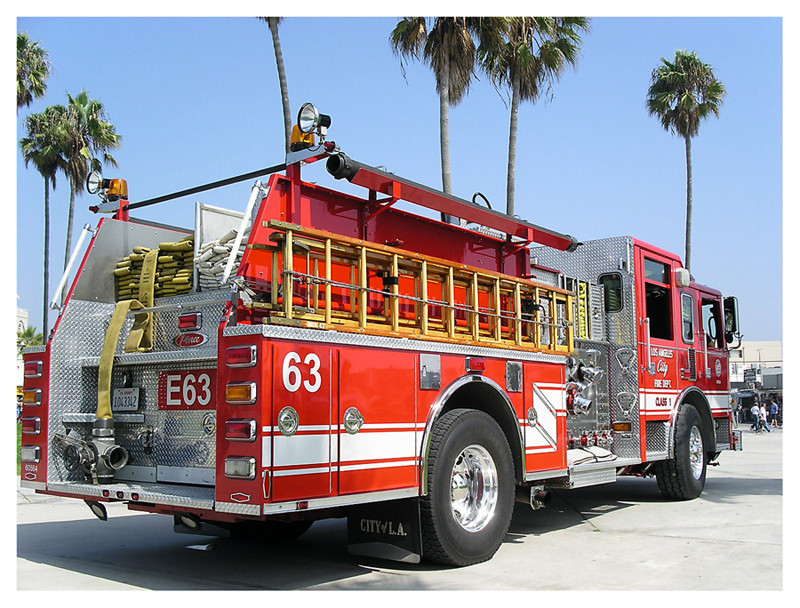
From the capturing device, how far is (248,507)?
15.2 feet

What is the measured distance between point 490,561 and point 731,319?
6.65m

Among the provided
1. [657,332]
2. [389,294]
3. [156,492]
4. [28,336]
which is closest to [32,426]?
[156,492]

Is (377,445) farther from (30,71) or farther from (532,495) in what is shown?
(30,71)

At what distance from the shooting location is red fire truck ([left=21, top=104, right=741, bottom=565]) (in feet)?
16.0

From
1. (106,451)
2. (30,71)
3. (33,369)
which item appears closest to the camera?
(106,451)

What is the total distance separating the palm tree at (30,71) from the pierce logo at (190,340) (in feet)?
77.3

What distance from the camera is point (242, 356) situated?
4770 millimetres

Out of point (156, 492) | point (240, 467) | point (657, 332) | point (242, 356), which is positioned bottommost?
point (156, 492)

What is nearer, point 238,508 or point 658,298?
point 238,508

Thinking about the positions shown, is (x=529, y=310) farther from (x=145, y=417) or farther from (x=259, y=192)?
(x=145, y=417)

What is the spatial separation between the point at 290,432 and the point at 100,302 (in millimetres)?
2626

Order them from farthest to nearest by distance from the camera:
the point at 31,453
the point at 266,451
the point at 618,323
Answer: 1. the point at 618,323
2. the point at 31,453
3. the point at 266,451

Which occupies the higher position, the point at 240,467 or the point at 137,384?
Result: the point at 137,384

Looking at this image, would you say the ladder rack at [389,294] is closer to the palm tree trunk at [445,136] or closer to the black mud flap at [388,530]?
the black mud flap at [388,530]
